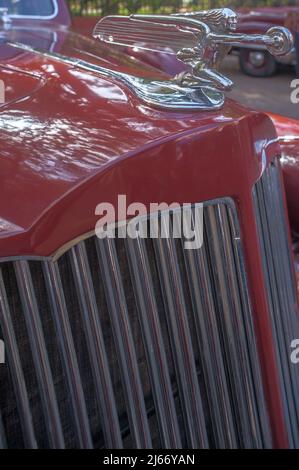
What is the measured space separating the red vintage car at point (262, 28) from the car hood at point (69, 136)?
7.64 meters

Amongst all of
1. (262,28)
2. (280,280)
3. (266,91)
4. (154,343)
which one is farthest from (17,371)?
(266,91)

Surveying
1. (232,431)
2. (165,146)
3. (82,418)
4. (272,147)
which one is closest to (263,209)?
(272,147)

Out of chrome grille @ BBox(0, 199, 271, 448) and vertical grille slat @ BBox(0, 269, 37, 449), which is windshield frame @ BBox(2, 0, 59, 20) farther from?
vertical grille slat @ BBox(0, 269, 37, 449)

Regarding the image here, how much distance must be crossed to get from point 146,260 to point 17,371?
0.31 meters

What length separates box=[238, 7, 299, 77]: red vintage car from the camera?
9.60 meters

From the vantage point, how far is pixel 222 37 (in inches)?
65.8

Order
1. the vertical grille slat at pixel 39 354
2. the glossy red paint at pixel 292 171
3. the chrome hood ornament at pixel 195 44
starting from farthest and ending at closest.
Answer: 1. the glossy red paint at pixel 292 171
2. the chrome hood ornament at pixel 195 44
3. the vertical grille slat at pixel 39 354

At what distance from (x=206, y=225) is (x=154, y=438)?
1.64ft

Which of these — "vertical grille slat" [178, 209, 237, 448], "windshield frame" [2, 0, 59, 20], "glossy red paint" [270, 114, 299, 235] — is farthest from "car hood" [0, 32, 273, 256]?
"windshield frame" [2, 0, 59, 20]

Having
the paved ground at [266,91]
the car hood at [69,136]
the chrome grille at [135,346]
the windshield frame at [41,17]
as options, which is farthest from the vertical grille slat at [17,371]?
the paved ground at [266,91]

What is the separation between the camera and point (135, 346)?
4.86ft

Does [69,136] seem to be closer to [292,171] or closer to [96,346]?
[96,346]

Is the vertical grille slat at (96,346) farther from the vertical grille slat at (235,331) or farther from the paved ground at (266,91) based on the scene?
the paved ground at (266,91)

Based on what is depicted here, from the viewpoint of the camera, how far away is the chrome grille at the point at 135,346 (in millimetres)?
1272
